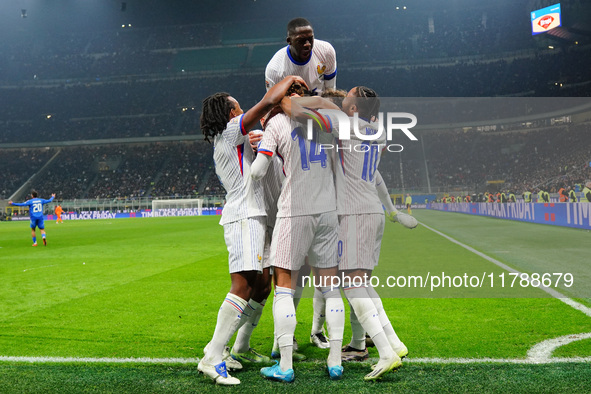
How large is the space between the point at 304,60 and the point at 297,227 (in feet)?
5.53

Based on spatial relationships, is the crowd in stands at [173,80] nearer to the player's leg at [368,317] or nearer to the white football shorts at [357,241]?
the white football shorts at [357,241]

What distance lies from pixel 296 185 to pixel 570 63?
45.8m

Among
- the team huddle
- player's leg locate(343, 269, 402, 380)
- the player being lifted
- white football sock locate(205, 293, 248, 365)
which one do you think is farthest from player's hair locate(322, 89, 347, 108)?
white football sock locate(205, 293, 248, 365)

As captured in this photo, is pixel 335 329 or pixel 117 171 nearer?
pixel 335 329

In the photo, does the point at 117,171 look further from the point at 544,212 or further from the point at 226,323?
the point at 226,323

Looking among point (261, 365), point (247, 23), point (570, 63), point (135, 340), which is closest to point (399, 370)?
point (261, 365)

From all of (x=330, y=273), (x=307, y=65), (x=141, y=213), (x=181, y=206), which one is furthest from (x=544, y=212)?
(x=141, y=213)

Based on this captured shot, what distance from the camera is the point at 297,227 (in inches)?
136

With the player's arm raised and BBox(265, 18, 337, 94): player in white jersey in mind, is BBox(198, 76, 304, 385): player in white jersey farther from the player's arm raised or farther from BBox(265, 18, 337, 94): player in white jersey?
BBox(265, 18, 337, 94): player in white jersey

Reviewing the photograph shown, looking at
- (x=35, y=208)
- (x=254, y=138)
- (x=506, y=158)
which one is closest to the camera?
(x=254, y=138)

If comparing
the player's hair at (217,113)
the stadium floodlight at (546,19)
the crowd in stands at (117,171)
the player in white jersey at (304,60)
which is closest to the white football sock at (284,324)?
the player's hair at (217,113)

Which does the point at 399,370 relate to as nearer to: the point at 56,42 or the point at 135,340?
the point at 135,340

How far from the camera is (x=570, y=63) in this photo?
137 ft

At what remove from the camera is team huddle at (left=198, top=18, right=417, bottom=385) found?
11.3ft
